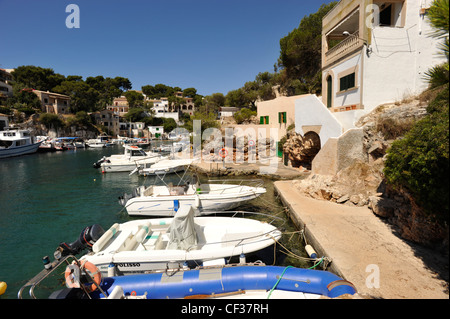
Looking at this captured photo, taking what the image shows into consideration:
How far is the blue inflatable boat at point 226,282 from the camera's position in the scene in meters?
5.75

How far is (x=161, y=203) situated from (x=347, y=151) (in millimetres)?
10905

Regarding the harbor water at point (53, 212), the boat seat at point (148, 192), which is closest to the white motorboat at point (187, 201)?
the boat seat at point (148, 192)

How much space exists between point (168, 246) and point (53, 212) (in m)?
10.5

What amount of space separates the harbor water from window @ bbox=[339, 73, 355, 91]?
8.86m

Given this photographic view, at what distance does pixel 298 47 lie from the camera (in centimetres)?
3347

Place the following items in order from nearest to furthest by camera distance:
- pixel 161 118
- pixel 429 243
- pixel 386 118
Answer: pixel 429 243 → pixel 386 118 → pixel 161 118

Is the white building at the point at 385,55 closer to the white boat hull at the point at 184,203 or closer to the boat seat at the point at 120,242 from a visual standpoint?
the white boat hull at the point at 184,203

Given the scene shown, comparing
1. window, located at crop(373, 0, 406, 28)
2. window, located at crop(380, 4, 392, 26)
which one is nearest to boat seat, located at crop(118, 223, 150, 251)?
window, located at crop(373, 0, 406, 28)

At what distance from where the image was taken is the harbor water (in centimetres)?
888

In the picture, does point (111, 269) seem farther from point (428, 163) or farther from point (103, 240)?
point (428, 163)

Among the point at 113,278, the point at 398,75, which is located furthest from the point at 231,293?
the point at 398,75

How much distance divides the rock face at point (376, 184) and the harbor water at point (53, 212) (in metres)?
2.96

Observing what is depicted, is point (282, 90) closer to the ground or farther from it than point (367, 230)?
farther from it

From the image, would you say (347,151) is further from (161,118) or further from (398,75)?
(161,118)
